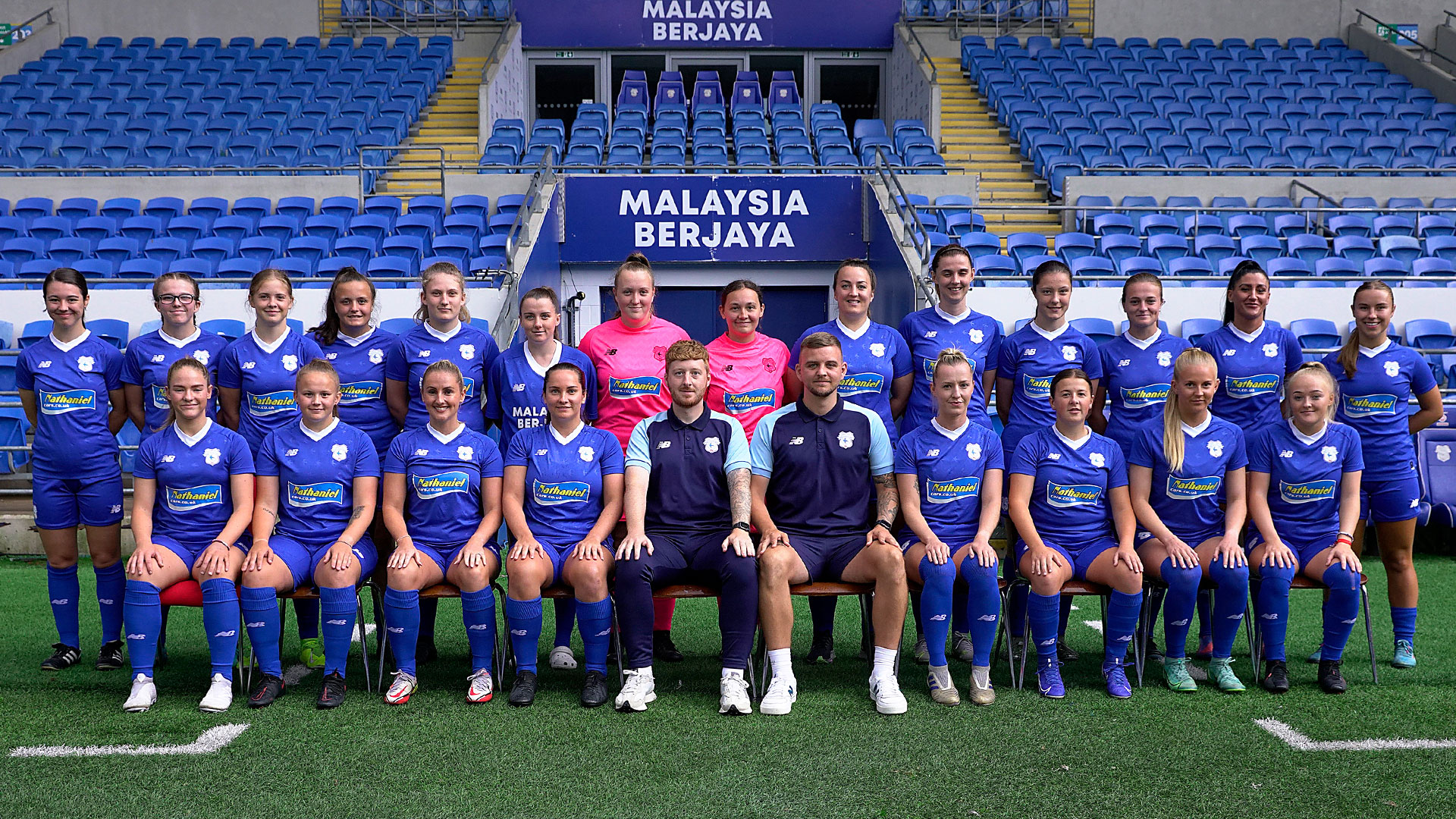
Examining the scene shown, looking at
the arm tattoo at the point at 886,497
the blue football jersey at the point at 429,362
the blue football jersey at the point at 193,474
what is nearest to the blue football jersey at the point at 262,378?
the blue football jersey at the point at 193,474

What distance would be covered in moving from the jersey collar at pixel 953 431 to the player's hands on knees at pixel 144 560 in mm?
2815

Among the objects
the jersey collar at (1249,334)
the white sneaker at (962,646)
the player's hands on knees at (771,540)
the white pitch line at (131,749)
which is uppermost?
the jersey collar at (1249,334)

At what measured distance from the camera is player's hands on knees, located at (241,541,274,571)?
12.3ft

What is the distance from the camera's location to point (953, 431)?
4.00m

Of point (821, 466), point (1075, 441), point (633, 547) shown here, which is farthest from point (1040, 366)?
point (633, 547)

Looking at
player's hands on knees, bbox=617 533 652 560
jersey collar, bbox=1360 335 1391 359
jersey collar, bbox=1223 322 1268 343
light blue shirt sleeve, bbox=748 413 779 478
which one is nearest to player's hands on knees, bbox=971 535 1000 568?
light blue shirt sleeve, bbox=748 413 779 478

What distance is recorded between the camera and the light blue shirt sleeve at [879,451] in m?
4.00

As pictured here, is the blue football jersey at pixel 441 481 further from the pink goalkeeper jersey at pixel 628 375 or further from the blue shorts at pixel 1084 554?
the blue shorts at pixel 1084 554

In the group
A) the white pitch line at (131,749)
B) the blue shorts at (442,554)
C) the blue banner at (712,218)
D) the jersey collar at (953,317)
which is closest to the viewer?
the white pitch line at (131,749)

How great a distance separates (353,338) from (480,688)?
1501 mm

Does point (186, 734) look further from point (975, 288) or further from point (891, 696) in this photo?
point (975, 288)

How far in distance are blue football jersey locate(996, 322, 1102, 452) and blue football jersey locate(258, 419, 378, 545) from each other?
99.8 inches

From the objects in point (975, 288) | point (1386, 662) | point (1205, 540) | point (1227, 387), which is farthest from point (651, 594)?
point (975, 288)

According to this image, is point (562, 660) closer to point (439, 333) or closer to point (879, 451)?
point (439, 333)
